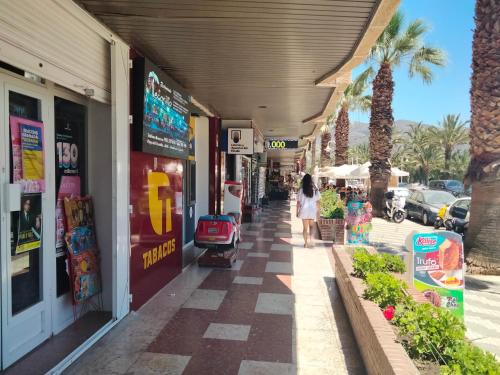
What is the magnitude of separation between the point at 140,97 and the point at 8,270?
7.54 ft

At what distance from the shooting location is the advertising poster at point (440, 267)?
14.7 ft

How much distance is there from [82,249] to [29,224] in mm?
828

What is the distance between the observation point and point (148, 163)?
5.09 m

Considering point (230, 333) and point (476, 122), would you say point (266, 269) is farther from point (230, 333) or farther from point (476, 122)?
point (476, 122)

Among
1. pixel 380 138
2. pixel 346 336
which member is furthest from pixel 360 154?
pixel 346 336

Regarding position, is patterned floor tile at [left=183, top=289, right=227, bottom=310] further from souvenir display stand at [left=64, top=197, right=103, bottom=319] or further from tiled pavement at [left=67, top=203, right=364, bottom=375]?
souvenir display stand at [left=64, top=197, right=103, bottom=319]

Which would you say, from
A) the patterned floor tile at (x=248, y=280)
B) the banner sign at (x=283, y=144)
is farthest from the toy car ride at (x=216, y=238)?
the banner sign at (x=283, y=144)

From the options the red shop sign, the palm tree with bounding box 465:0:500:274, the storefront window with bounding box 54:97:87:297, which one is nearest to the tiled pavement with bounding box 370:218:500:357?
the palm tree with bounding box 465:0:500:274

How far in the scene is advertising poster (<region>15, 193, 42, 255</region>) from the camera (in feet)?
11.4

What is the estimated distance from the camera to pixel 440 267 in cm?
450

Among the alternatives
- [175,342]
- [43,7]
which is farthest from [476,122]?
[43,7]

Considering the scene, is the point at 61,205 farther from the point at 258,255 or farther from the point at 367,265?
the point at 258,255

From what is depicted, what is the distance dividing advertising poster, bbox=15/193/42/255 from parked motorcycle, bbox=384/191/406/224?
1447 cm

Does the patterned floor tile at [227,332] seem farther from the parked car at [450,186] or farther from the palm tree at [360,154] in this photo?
the palm tree at [360,154]
